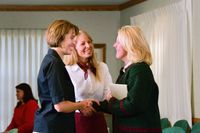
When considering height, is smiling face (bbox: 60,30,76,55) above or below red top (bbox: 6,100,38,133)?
above

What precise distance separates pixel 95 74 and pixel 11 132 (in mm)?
3629

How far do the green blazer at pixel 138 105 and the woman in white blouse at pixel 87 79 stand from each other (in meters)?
0.39

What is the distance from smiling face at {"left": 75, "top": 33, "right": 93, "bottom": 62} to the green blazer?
1.93ft

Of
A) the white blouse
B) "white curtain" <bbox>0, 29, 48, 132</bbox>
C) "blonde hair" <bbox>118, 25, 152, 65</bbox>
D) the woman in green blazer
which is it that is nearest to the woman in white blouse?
the white blouse

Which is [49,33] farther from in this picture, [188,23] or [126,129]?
[188,23]

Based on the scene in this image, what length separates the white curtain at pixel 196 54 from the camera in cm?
562

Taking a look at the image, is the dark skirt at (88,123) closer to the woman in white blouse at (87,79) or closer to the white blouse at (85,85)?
the woman in white blouse at (87,79)

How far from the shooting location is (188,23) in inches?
228

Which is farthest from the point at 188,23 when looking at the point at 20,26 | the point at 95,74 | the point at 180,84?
the point at 20,26

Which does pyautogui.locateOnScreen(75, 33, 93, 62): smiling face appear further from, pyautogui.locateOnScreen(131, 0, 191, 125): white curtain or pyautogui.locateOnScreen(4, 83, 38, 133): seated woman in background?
pyautogui.locateOnScreen(4, 83, 38, 133): seated woman in background

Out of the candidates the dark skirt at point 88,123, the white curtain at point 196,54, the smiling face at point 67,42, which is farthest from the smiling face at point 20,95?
the smiling face at point 67,42

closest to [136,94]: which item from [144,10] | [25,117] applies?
[25,117]

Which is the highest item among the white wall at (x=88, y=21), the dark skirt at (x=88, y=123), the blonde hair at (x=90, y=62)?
the white wall at (x=88, y=21)

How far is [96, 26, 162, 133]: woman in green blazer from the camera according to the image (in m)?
2.62
